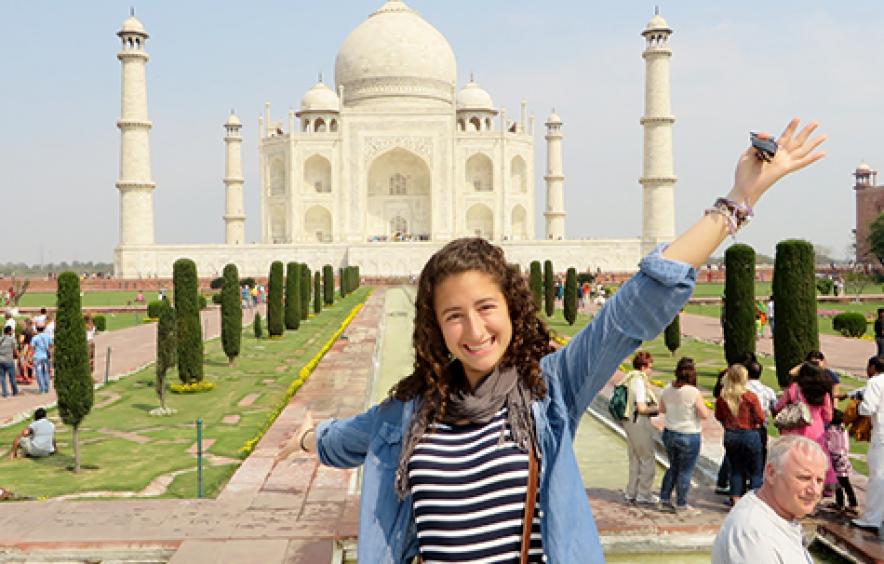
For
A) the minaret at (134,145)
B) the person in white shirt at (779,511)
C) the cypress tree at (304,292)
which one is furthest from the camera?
the minaret at (134,145)

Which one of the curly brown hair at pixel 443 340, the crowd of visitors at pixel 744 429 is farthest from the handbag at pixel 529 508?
the crowd of visitors at pixel 744 429

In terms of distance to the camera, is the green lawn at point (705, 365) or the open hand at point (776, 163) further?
the green lawn at point (705, 365)

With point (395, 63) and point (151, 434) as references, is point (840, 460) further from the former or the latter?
point (395, 63)

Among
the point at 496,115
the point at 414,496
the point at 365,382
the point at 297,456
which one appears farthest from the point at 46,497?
the point at 496,115

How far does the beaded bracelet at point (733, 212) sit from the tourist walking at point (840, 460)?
3177 mm

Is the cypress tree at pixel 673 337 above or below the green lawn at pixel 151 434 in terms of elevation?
above

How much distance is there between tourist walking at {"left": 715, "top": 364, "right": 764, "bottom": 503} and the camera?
3.88 meters

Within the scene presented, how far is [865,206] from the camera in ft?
130

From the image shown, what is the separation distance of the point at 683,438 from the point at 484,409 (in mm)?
2966

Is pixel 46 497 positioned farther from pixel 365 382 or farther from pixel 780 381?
pixel 780 381

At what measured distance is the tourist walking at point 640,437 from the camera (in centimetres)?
397

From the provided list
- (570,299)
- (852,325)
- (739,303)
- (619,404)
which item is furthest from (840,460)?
(570,299)

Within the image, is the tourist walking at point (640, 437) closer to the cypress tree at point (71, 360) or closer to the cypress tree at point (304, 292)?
the cypress tree at point (71, 360)

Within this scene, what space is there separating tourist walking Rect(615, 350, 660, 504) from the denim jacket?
9.40ft
